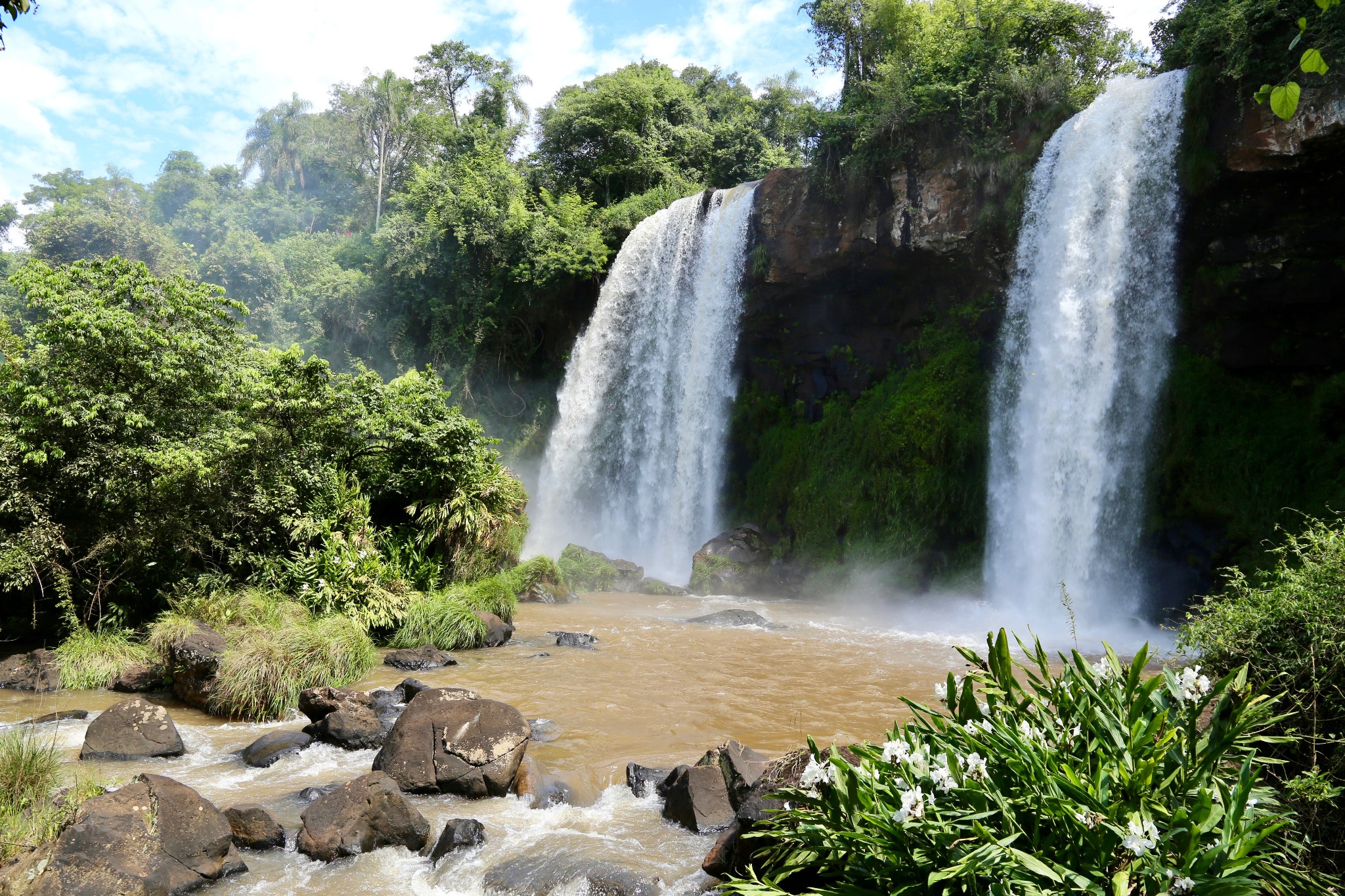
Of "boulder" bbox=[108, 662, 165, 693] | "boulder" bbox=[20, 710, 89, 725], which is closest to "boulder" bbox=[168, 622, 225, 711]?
"boulder" bbox=[108, 662, 165, 693]

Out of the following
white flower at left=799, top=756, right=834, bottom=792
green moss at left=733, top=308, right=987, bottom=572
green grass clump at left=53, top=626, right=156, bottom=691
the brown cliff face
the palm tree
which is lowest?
green grass clump at left=53, top=626, right=156, bottom=691

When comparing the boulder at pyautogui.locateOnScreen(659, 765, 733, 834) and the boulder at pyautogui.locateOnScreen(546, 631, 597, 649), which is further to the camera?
the boulder at pyautogui.locateOnScreen(546, 631, 597, 649)

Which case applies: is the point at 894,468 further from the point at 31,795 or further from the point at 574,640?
the point at 31,795

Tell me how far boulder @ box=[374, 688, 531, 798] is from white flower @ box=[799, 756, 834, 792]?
3.34 meters

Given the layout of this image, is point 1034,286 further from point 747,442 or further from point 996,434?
point 747,442

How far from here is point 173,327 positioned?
1123cm

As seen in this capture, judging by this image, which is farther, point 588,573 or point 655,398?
point 655,398

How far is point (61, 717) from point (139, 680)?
1528mm

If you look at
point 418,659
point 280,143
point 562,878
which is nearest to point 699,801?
point 562,878

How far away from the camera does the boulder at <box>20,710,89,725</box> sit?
24.3 ft

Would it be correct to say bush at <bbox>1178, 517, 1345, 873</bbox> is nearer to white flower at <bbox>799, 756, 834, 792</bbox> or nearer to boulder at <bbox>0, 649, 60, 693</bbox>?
white flower at <bbox>799, 756, 834, 792</bbox>

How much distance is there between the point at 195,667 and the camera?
824 centimetres

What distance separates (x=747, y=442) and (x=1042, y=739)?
754 inches

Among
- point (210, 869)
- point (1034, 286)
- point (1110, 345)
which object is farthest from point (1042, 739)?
point (1034, 286)
